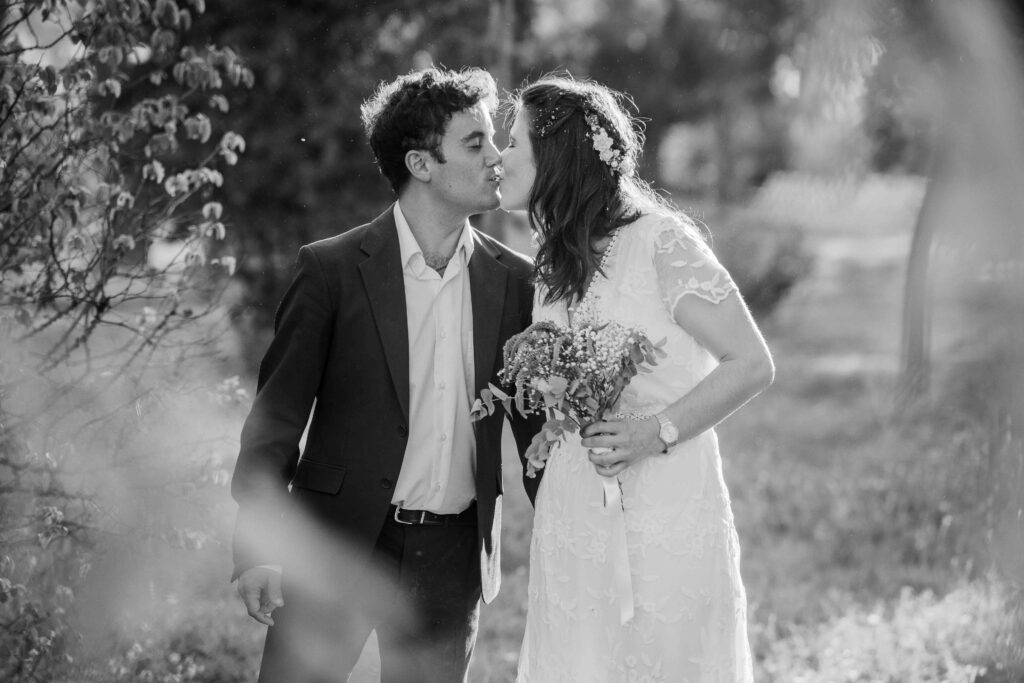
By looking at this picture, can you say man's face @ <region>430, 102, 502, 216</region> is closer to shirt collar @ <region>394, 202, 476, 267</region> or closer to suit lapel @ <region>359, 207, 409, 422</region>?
shirt collar @ <region>394, 202, 476, 267</region>

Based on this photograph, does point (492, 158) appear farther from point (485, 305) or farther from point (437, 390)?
point (437, 390)

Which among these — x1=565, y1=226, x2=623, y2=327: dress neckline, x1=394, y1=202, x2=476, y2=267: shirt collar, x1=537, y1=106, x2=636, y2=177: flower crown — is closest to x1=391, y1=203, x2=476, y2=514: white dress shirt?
x1=394, y1=202, x2=476, y2=267: shirt collar

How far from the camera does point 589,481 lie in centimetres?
326

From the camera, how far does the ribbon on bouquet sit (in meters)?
3.11

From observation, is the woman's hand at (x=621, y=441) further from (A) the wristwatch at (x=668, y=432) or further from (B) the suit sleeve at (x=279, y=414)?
(B) the suit sleeve at (x=279, y=414)

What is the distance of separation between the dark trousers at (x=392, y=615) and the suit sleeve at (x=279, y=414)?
246mm

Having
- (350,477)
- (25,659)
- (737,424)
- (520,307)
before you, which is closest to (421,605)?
(350,477)

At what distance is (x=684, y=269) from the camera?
3084 mm

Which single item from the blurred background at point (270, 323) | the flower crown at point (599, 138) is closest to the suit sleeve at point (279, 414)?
the flower crown at point (599, 138)

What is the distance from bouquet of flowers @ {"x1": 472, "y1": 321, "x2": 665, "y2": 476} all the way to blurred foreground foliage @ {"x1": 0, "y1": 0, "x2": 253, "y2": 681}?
1.94 metres

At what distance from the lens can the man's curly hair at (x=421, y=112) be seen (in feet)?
12.5

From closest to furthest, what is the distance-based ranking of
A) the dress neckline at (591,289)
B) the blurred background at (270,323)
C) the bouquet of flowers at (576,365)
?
the bouquet of flowers at (576,365) < the dress neckline at (591,289) < the blurred background at (270,323)

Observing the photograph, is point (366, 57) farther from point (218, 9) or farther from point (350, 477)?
point (350, 477)

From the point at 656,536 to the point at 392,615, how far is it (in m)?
0.93
